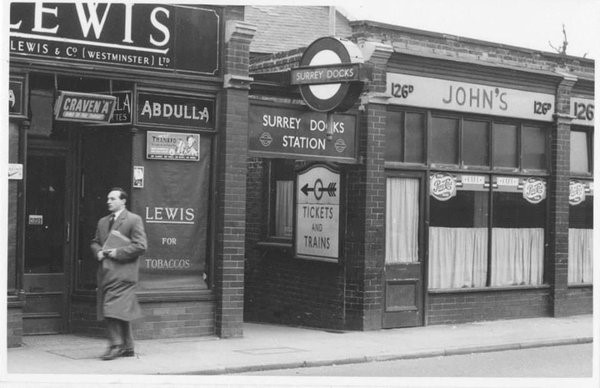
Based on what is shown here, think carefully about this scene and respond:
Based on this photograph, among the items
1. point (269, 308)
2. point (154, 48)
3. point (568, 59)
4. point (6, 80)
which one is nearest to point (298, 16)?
point (568, 59)

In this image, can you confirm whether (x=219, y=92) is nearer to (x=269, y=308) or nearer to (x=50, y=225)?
(x=50, y=225)

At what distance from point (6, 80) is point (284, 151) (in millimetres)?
5412

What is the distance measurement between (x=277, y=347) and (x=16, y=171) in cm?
401

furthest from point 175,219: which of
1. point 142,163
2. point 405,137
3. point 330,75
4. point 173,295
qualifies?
point 405,137

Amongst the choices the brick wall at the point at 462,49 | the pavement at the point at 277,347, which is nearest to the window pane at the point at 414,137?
the brick wall at the point at 462,49

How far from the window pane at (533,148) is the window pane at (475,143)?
94cm

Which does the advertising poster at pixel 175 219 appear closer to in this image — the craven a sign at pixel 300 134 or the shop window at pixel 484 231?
the craven a sign at pixel 300 134

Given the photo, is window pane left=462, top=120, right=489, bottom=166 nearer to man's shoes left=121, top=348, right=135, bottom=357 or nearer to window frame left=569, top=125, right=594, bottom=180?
window frame left=569, top=125, right=594, bottom=180

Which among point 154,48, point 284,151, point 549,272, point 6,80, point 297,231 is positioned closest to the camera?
point 6,80

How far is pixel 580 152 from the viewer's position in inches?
714

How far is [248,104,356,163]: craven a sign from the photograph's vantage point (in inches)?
548

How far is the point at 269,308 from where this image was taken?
647 inches

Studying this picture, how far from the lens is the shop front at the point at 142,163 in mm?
12555

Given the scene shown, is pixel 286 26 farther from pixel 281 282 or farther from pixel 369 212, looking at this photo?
pixel 369 212
